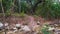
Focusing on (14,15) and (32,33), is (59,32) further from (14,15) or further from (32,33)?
(14,15)

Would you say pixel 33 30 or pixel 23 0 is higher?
pixel 23 0

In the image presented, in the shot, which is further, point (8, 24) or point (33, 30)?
point (8, 24)

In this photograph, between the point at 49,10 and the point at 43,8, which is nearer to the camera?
the point at 49,10

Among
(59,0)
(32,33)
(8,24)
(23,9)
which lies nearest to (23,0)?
(23,9)

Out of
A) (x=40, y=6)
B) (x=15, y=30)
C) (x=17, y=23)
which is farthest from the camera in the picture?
(x=40, y=6)

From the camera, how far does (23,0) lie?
8.36 meters

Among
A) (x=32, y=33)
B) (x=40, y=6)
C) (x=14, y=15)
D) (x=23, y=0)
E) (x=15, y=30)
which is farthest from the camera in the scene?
(x=23, y=0)

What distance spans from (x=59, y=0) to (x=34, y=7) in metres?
1.25

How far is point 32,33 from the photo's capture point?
5.52 meters

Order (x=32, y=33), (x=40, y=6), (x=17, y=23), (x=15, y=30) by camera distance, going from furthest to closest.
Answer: (x=40, y=6) → (x=17, y=23) → (x=15, y=30) → (x=32, y=33)

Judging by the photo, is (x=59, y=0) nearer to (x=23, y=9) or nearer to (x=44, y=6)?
(x=44, y=6)

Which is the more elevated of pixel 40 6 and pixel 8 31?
pixel 40 6

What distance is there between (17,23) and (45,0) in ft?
5.55

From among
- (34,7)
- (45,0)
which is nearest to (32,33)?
(45,0)
